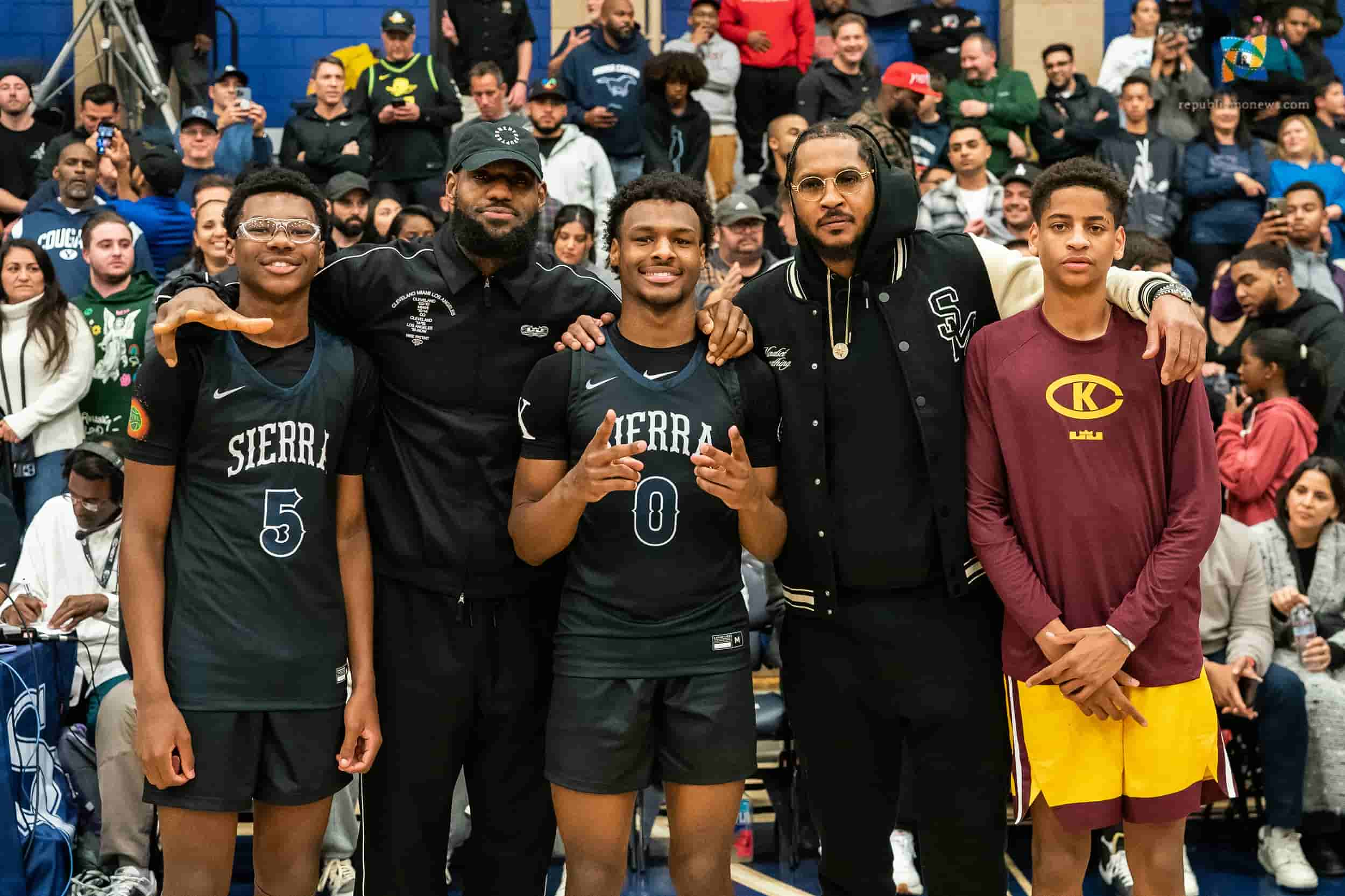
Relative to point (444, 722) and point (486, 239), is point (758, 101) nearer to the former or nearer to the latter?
point (486, 239)

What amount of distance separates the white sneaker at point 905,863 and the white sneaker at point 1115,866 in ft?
2.41

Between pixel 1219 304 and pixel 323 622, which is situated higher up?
pixel 1219 304

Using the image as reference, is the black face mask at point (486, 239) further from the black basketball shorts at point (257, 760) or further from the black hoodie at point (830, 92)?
the black hoodie at point (830, 92)

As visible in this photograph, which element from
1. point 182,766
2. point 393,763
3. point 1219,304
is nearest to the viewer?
point 182,766

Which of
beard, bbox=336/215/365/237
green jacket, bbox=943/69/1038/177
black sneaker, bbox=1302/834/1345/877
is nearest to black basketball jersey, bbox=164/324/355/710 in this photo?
black sneaker, bbox=1302/834/1345/877

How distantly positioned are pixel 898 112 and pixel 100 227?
17.0ft

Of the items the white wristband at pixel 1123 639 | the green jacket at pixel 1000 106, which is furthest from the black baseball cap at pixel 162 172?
the white wristband at pixel 1123 639

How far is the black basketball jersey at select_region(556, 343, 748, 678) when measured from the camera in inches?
143

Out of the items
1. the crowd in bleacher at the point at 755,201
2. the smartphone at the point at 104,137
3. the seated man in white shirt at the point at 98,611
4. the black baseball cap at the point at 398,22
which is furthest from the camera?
the black baseball cap at the point at 398,22

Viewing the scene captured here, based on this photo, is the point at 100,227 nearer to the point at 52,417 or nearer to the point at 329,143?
the point at 52,417

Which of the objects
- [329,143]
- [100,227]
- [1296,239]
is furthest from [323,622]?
[1296,239]

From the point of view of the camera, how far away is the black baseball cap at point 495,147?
388 centimetres

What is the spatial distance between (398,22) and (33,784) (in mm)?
6908

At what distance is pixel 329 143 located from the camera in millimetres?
9852
